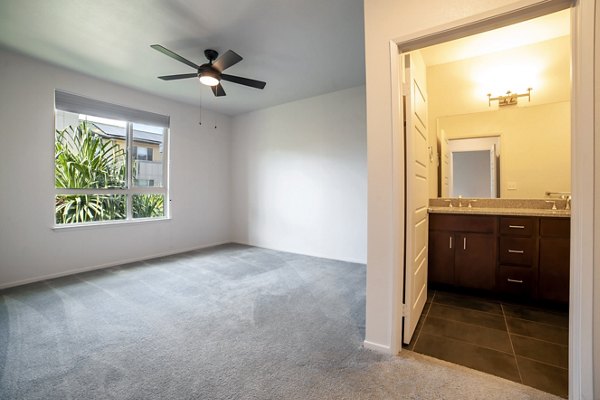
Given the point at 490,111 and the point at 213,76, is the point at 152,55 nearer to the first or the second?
the point at 213,76

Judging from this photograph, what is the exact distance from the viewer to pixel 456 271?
2.72m

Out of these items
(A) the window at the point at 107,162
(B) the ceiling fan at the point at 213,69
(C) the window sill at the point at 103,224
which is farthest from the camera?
(A) the window at the point at 107,162

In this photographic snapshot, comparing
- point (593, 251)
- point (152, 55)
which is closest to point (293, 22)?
point (152, 55)

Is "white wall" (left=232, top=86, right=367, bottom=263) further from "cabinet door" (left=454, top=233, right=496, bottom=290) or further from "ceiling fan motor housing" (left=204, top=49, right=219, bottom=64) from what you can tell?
"ceiling fan motor housing" (left=204, top=49, right=219, bottom=64)

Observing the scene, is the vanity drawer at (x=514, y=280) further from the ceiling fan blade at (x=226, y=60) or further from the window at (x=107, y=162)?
the window at (x=107, y=162)

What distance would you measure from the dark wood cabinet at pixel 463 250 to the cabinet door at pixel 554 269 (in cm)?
36

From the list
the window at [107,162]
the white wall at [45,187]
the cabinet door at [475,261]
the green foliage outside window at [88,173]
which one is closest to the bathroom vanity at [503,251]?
the cabinet door at [475,261]

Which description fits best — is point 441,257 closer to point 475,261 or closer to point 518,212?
point 475,261

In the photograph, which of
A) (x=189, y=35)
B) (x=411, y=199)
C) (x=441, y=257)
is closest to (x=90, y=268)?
(x=189, y=35)

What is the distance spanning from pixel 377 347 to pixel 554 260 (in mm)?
1920

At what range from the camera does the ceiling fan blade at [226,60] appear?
95.9 inches

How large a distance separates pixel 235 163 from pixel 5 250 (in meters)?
3.50

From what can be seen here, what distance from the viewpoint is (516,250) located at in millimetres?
2475

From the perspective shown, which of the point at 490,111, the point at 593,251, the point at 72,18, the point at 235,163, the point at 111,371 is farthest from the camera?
the point at 235,163
